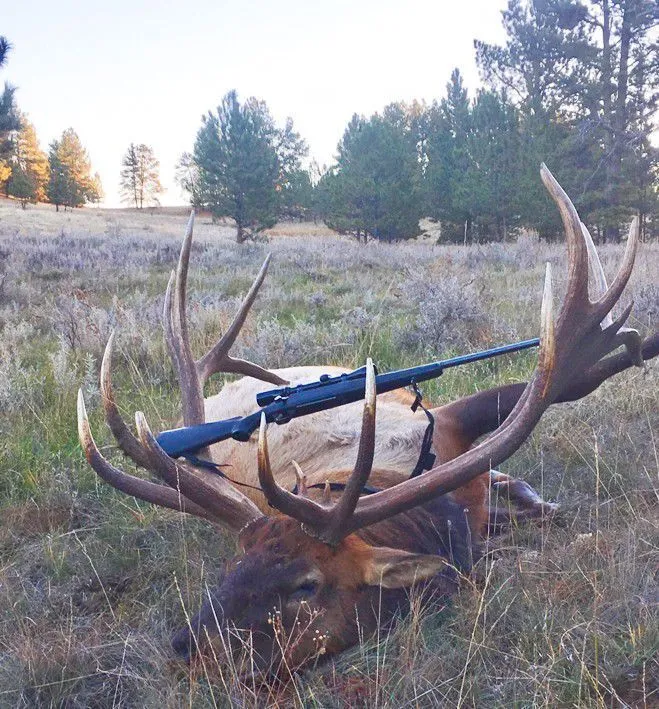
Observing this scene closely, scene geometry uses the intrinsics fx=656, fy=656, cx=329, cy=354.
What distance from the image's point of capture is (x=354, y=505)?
206 cm

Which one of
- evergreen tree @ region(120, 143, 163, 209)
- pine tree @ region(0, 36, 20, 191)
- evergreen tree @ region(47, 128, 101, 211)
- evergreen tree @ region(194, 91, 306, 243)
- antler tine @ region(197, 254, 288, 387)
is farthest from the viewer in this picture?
evergreen tree @ region(120, 143, 163, 209)

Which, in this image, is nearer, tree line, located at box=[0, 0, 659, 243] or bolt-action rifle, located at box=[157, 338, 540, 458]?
bolt-action rifle, located at box=[157, 338, 540, 458]

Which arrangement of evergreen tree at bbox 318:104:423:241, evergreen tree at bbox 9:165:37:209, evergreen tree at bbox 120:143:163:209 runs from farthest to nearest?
1. evergreen tree at bbox 120:143:163:209
2. evergreen tree at bbox 9:165:37:209
3. evergreen tree at bbox 318:104:423:241

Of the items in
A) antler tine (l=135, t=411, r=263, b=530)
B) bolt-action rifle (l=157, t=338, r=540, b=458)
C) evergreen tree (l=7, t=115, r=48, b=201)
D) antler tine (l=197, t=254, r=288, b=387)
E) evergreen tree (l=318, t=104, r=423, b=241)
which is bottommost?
antler tine (l=135, t=411, r=263, b=530)

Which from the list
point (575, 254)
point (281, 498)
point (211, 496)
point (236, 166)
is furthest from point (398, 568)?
point (236, 166)

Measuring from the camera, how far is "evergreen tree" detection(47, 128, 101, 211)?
6028 cm

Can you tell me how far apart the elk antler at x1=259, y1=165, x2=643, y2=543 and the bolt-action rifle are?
0.61 meters

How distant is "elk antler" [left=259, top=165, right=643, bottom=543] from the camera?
6.79 ft

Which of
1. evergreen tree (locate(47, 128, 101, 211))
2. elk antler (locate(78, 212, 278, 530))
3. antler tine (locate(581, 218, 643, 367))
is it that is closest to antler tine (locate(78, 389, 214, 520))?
elk antler (locate(78, 212, 278, 530))

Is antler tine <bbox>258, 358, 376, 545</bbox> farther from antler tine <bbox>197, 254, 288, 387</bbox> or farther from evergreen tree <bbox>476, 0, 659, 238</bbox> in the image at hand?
evergreen tree <bbox>476, 0, 659, 238</bbox>

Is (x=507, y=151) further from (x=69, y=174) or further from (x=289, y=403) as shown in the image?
(x=69, y=174)

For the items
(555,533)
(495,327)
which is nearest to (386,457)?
(555,533)

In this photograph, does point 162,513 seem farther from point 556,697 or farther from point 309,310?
point 309,310

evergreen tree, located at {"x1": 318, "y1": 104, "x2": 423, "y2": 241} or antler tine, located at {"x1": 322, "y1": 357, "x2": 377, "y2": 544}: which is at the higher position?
evergreen tree, located at {"x1": 318, "y1": 104, "x2": 423, "y2": 241}
